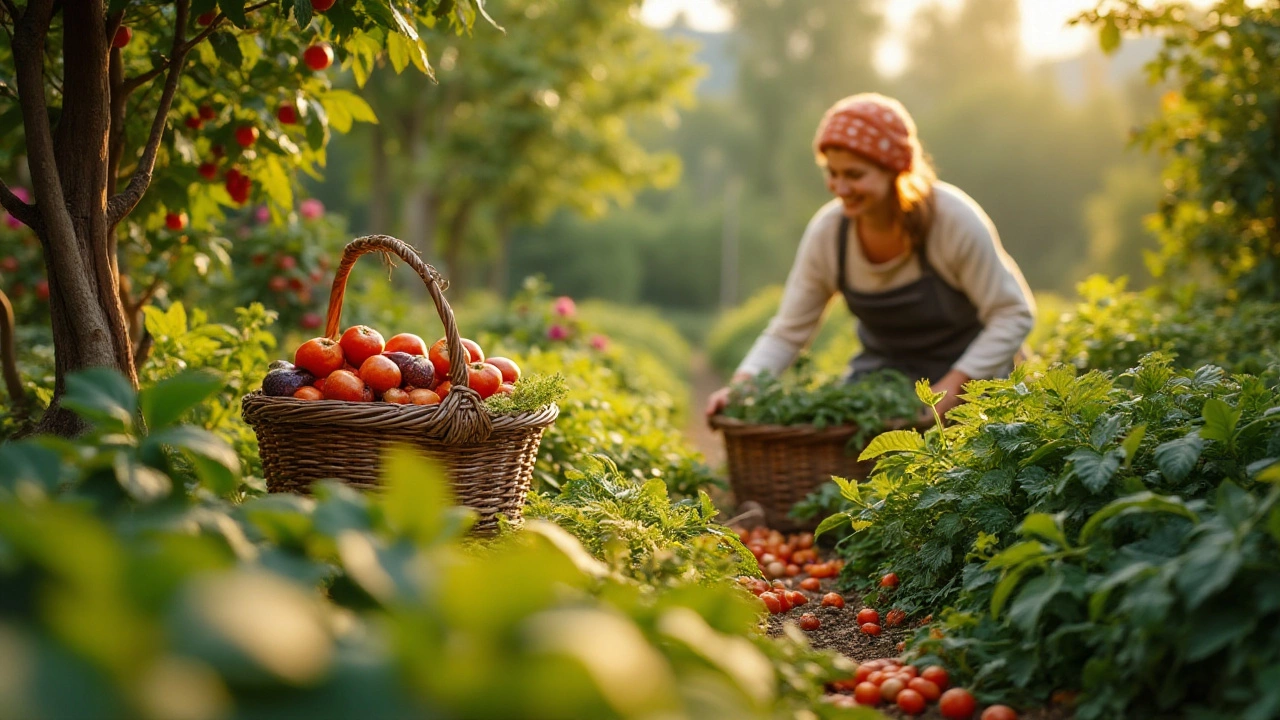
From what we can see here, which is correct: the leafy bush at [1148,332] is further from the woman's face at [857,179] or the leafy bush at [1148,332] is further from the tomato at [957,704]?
the tomato at [957,704]

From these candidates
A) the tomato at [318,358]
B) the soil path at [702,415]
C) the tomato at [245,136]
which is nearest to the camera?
the tomato at [318,358]

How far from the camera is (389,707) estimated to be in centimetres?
99

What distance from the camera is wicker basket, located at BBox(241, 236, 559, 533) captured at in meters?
2.52

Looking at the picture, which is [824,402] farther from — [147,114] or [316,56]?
[147,114]

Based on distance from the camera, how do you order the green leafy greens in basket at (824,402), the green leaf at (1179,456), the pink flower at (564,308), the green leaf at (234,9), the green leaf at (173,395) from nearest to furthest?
the green leaf at (173,395), the green leaf at (1179,456), the green leaf at (234,9), the green leafy greens in basket at (824,402), the pink flower at (564,308)

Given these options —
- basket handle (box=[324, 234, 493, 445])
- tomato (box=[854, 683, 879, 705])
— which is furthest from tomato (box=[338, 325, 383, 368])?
tomato (box=[854, 683, 879, 705])

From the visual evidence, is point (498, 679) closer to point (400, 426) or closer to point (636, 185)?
point (400, 426)

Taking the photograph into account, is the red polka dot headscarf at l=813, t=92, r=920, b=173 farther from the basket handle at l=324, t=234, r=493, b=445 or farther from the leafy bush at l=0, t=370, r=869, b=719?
the leafy bush at l=0, t=370, r=869, b=719

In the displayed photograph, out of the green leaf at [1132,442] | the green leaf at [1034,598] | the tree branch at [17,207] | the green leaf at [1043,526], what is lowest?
the green leaf at [1034,598]

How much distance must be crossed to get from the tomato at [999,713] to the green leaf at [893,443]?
2.88 feet

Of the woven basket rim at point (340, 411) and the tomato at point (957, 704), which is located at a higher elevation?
the woven basket rim at point (340, 411)

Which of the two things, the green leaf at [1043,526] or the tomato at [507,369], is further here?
the tomato at [507,369]

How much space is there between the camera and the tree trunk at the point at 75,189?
2521mm

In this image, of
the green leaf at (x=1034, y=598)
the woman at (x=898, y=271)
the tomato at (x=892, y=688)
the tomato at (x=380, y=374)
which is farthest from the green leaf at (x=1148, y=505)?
the woman at (x=898, y=271)
